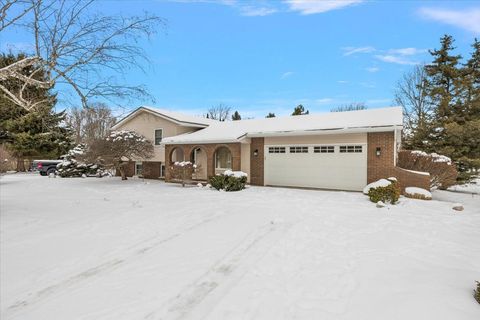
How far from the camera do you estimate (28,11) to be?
6.39m

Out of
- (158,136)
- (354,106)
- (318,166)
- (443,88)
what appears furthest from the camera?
(354,106)

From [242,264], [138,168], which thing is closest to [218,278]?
[242,264]

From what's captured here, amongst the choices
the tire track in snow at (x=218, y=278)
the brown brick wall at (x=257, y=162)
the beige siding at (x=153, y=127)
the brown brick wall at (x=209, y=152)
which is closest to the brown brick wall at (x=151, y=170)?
the beige siding at (x=153, y=127)

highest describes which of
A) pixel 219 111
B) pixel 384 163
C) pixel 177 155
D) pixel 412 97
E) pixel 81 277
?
pixel 219 111

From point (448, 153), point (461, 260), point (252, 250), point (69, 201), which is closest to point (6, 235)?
point (69, 201)

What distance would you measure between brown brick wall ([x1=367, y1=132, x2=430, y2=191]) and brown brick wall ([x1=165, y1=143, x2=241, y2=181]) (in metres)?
7.07

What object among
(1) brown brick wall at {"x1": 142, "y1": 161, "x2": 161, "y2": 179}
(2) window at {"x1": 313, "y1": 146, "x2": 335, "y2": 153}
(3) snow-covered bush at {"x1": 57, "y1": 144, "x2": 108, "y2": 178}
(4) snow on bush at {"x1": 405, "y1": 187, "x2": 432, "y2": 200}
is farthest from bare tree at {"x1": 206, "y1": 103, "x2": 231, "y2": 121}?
(4) snow on bush at {"x1": 405, "y1": 187, "x2": 432, "y2": 200}

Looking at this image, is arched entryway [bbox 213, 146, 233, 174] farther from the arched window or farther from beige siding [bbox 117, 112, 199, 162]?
beige siding [bbox 117, 112, 199, 162]

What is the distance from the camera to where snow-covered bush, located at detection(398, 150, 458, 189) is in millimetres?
13555

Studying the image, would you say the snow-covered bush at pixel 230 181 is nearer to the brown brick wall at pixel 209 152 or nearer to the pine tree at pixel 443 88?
the brown brick wall at pixel 209 152

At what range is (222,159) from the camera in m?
19.3

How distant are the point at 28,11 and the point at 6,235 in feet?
17.7

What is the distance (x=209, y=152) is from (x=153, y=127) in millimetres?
6425

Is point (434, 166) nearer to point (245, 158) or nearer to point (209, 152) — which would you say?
point (245, 158)
